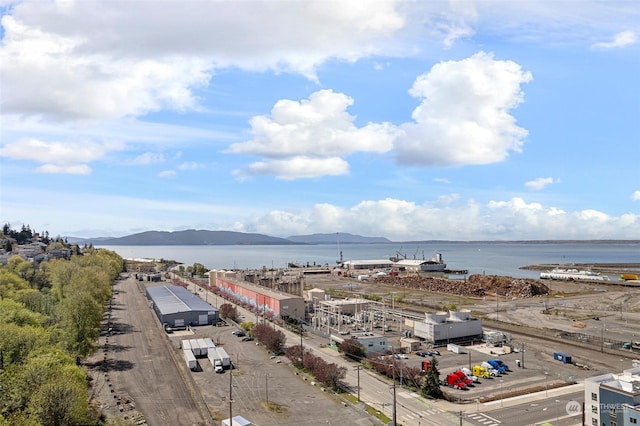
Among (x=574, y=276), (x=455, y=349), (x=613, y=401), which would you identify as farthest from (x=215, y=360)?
(x=574, y=276)

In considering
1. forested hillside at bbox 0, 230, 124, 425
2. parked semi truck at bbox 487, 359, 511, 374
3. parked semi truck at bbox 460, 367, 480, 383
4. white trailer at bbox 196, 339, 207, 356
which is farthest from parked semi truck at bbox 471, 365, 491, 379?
forested hillside at bbox 0, 230, 124, 425

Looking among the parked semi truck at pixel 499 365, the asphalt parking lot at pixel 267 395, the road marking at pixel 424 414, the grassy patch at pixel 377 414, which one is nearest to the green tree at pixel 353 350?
the asphalt parking lot at pixel 267 395

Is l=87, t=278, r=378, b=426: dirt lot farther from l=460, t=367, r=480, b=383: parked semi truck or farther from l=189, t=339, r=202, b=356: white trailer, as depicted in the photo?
l=460, t=367, r=480, b=383: parked semi truck

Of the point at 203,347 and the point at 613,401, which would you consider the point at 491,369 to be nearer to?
the point at 613,401

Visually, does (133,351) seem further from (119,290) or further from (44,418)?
(119,290)

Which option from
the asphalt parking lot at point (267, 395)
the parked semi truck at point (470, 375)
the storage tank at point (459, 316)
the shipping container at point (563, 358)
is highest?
the storage tank at point (459, 316)

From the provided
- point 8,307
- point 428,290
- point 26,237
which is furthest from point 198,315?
point 26,237

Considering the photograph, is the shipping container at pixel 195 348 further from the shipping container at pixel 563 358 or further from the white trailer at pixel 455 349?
the shipping container at pixel 563 358
